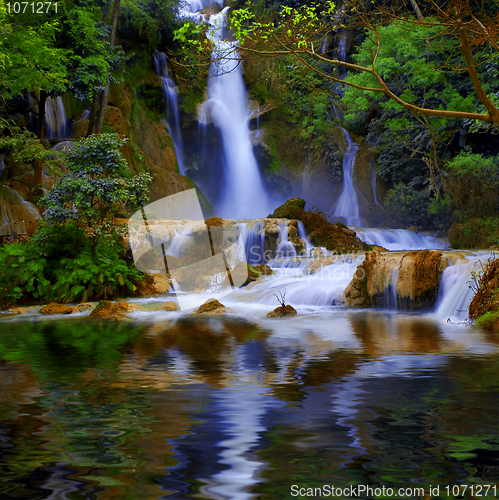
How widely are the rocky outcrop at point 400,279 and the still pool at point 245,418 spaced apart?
422 centimetres

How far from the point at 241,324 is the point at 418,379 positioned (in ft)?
17.2

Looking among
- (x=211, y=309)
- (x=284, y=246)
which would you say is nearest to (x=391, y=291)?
(x=211, y=309)

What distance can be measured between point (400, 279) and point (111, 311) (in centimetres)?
663

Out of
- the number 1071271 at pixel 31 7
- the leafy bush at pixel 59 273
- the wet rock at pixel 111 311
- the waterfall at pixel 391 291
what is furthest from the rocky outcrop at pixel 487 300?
the number 1071271 at pixel 31 7

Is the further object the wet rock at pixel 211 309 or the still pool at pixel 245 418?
the wet rock at pixel 211 309

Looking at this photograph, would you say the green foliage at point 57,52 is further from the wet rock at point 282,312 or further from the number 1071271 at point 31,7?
the wet rock at point 282,312

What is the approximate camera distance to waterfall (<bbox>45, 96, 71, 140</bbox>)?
959 inches

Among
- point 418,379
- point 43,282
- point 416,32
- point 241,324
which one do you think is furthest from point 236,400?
point 416,32

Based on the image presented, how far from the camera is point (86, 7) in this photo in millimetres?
21781

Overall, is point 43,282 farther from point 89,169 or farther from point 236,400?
point 236,400

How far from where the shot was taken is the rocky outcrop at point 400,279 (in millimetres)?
12320

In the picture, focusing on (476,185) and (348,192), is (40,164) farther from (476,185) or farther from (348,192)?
(476,185)

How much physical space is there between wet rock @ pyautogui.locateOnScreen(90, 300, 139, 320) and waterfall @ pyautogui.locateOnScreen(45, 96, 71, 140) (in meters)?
14.5

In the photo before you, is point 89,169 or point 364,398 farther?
point 89,169
